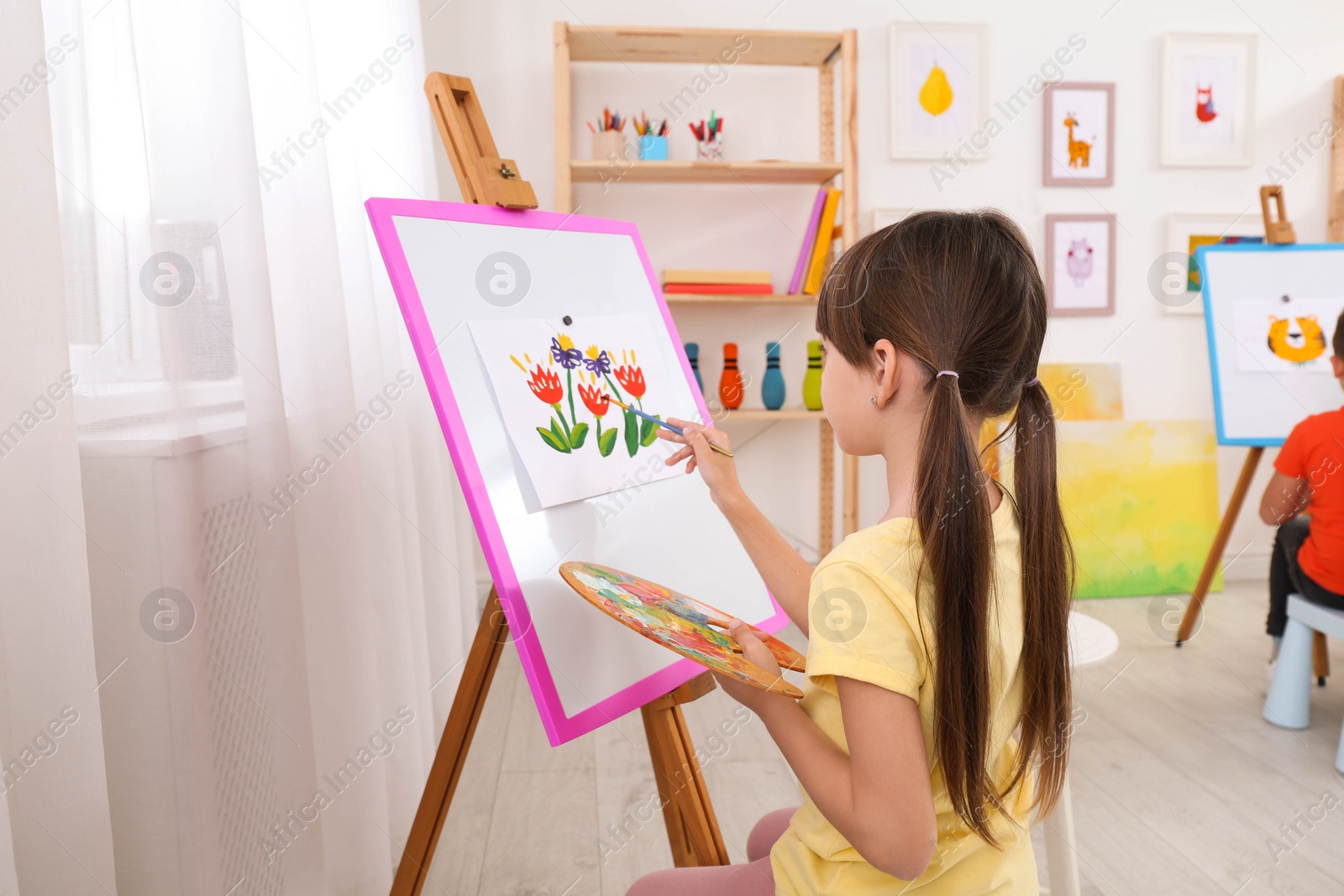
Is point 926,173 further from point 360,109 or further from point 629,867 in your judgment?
point 629,867

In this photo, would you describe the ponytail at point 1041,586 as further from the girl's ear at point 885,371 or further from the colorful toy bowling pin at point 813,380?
the colorful toy bowling pin at point 813,380

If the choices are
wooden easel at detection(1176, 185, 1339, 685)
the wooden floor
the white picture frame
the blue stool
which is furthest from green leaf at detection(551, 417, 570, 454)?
the white picture frame

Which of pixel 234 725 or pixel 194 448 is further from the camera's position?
pixel 234 725

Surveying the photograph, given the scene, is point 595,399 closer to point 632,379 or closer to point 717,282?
point 632,379

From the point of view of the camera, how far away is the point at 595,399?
119cm

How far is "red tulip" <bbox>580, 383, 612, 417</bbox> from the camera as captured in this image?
1.17 m

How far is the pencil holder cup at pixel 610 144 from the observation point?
274cm

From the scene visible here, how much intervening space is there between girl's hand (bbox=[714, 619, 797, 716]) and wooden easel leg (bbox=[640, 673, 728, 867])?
21 centimetres

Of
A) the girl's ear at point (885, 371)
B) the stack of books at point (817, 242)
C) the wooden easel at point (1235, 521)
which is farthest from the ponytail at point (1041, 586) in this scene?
the stack of books at point (817, 242)

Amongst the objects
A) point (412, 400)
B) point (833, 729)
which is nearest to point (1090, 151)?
point (412, 400)

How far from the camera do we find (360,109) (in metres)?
1.69

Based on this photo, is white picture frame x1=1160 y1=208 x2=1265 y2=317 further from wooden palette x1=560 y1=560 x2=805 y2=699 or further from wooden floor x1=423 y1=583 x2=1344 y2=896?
wooden palette x1=560 y1=560 x2=805 y2=699

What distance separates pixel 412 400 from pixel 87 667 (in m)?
Result: 1.23

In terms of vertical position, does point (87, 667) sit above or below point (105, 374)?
below
